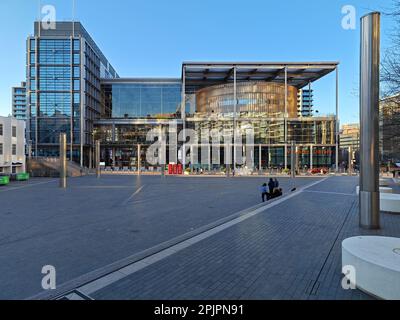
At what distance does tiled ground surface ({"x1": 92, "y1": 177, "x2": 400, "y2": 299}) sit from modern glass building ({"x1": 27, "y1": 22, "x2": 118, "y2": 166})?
178 feet

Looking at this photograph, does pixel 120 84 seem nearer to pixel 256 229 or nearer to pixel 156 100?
pixel 156 100

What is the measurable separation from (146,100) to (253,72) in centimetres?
2776

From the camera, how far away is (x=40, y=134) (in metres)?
53.7

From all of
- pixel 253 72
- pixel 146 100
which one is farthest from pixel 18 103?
pixel 253 72

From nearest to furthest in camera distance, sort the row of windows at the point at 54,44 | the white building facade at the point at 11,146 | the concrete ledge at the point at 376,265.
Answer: the concrete ledge at the point at 376,265 → the white building facade at the point at 11,146 → the row of windows at the point at 54,44

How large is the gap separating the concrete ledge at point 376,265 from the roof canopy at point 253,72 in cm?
5011

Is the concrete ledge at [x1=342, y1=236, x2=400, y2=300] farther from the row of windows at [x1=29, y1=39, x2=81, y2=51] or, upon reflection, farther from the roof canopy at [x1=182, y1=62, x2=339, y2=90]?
the row of windows at [x1=29, y1=39, x2=81, y2=51]

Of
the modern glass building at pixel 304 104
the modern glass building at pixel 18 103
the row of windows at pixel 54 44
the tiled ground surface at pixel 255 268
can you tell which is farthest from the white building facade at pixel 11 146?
the modern glass building at pixel 18 103

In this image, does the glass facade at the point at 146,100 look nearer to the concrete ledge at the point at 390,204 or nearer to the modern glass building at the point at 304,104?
the modern glass building at the point at 304,104

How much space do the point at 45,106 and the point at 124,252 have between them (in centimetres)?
5851

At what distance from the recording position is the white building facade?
3209cm

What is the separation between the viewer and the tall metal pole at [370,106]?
271 inches

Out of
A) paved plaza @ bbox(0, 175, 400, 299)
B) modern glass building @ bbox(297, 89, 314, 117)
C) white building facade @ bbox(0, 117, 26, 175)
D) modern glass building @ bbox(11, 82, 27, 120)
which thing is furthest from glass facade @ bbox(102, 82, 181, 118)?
modern glass building @ bbox(11, 82, 27, 120)
